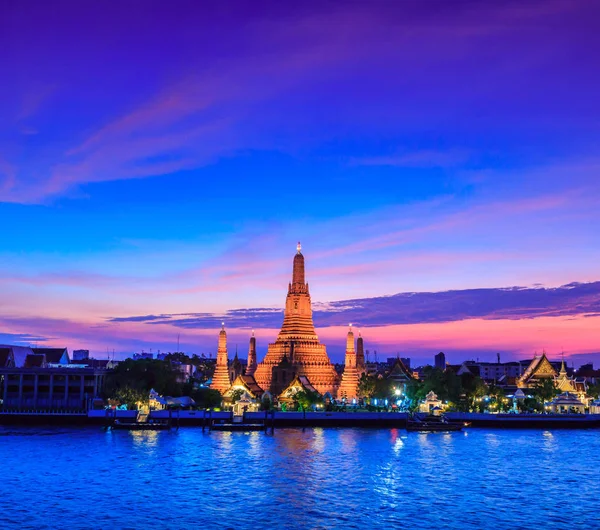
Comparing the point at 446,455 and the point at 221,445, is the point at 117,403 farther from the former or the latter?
the point at 446,455

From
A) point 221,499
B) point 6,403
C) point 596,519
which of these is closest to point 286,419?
point 6,403

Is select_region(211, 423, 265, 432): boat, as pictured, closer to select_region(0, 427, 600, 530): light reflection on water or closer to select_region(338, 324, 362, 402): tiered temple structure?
select_region(0, 427, 600, 530): light reflection on water

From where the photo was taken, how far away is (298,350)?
5281 inches

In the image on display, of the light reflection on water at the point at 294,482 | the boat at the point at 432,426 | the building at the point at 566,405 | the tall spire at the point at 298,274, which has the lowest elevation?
the light reflection on water at the point at 294,482

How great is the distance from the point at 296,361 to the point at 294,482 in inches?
3064

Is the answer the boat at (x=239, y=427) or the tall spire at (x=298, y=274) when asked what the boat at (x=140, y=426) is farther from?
the tall spire at (x=298, y=274)

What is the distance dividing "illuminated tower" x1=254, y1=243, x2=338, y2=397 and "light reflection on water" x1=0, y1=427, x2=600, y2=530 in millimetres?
44273

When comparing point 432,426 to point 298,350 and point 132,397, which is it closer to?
point 298,350

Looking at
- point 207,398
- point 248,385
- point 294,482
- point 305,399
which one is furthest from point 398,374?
point 294,482

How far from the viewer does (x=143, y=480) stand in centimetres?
5562

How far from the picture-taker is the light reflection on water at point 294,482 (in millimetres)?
43094

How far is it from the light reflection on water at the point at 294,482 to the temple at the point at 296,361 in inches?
1635

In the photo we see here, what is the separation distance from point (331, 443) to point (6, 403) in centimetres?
6280

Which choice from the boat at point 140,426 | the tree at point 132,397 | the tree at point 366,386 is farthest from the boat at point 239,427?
the tree at point 366,386
